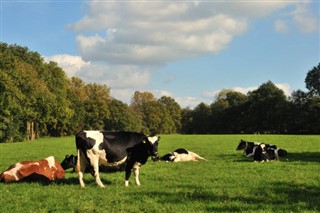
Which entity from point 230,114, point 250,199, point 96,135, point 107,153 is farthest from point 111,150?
point 230,114

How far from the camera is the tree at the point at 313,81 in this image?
105m

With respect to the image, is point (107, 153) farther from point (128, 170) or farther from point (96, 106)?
point (96, 106)

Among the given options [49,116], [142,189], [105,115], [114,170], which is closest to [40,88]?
[49,116]

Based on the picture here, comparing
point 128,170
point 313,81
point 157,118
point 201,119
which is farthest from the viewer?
point 157,118

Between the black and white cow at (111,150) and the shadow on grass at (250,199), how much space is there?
1.96m

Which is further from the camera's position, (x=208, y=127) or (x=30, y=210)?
(x=208, y=127)

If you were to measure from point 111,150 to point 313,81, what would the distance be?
102460mm

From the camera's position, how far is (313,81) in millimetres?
106688

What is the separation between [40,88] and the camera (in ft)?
246

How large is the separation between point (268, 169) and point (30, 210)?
11.6 meters

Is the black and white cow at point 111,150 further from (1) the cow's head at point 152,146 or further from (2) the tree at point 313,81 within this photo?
(2) the tree at point 313,81

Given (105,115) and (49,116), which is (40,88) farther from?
(105,115)

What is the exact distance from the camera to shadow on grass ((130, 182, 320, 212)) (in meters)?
9.72

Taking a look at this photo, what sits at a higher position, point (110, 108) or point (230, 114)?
point (110, 108)
